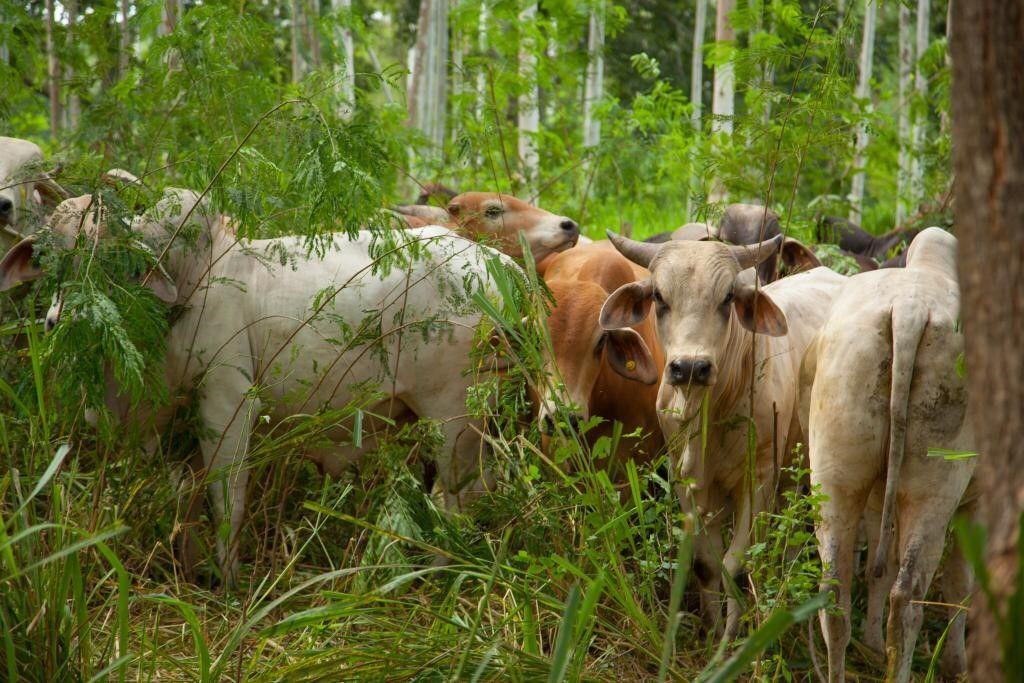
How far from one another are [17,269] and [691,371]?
2.94 metres

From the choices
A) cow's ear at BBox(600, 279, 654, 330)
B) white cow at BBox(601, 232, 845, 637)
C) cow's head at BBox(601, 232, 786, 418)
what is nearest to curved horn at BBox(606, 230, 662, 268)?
white cow at BBox(601, 232, 845, 637)

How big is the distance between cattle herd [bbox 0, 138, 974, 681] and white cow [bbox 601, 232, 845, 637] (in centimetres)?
1

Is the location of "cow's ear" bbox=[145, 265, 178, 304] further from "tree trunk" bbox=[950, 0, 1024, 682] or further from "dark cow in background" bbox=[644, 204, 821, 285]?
"tree trunk" bbox=[950, 0, 1024, 682]

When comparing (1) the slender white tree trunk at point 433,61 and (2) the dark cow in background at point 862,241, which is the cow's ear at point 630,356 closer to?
(2) the dark cow in background at point 862,241

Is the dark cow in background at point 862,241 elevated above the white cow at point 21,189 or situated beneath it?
situated beneath

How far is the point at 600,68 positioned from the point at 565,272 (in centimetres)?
1344

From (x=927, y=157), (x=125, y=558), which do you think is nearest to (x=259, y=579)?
(x=125, y=558)

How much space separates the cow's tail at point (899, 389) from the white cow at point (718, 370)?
66 centimetres

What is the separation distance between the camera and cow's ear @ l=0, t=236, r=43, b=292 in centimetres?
511

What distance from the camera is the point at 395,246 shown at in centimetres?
485

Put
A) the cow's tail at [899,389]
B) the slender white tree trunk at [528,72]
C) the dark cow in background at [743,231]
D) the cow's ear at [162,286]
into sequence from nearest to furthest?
1. the cow's tail at [899,389]
2. the cow's ear at [162,286]
3. the dark cow in background at [743,231]
4. the slender white tree trunk at [528,72]

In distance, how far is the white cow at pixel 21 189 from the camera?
5355 mm

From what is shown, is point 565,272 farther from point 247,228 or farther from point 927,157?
point 927,157

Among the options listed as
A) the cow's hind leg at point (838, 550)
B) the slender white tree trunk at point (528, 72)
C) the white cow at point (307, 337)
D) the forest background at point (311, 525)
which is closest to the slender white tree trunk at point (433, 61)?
the slender white tree trunk at point (528, 72)
